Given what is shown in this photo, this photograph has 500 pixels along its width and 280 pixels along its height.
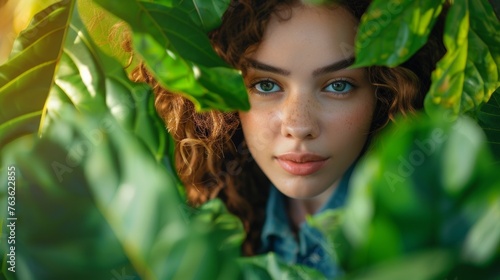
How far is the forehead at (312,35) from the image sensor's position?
0.59 meters

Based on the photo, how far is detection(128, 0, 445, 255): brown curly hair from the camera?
0.61m

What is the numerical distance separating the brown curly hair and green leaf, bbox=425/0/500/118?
0.14 m

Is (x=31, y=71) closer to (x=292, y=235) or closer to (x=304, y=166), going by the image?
(x=304, y=166)

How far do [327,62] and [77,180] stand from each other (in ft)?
1.18

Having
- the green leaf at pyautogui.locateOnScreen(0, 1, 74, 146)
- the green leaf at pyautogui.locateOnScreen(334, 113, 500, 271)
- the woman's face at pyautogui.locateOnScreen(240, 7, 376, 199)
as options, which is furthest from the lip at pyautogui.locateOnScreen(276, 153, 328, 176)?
the green leaf at pyautogui.locateOnScreen(334, 113, 500, 271)

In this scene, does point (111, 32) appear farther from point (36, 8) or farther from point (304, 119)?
point (304, 119)

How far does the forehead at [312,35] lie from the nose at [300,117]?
0.11ft

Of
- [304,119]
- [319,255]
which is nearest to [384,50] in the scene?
[304,119]

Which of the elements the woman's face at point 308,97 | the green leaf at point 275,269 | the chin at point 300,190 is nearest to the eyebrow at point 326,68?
the woman's face at point 308,97

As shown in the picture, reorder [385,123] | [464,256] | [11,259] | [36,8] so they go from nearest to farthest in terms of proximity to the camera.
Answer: [464,256], [11,259], [36,8], [385,123]

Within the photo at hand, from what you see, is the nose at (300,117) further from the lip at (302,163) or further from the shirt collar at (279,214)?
the shirt collar at (279,214)

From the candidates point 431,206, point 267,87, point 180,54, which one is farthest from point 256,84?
point 431,206

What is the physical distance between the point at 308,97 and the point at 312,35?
0.05 meters

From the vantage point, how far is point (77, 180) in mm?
267
